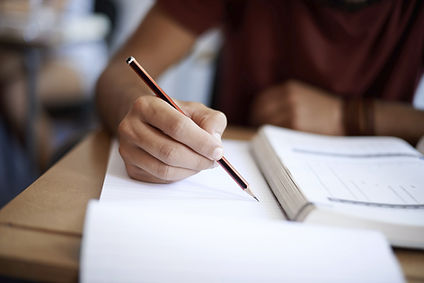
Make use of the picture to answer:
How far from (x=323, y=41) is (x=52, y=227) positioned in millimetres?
699

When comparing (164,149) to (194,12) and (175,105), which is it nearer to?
(175,105)

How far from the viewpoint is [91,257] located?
0.90 feet

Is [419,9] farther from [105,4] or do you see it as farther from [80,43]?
[105,4]

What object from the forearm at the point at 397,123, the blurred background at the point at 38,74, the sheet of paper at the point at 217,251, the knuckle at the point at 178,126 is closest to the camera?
the sheet of paper at the point at 217,251

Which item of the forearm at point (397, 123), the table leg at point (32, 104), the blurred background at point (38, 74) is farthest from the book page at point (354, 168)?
the table leg at point (32, 104)

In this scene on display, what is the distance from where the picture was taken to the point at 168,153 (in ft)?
1.30

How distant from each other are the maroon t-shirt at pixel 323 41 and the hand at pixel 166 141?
443 mm

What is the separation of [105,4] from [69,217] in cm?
247

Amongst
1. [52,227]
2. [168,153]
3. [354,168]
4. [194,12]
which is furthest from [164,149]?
[194,12]

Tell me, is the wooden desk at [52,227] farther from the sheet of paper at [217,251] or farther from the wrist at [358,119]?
the wrist at [358,119]

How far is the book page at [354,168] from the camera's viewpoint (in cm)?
39

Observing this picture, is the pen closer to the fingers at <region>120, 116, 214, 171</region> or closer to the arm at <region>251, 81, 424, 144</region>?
the fingers at <region>120, 116, 214, 171</region>

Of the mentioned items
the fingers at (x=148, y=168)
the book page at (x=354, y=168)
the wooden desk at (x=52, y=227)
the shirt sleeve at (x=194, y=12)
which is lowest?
the wooden desk at (x=52, y=227)

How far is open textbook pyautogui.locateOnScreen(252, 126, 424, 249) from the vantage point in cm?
35
